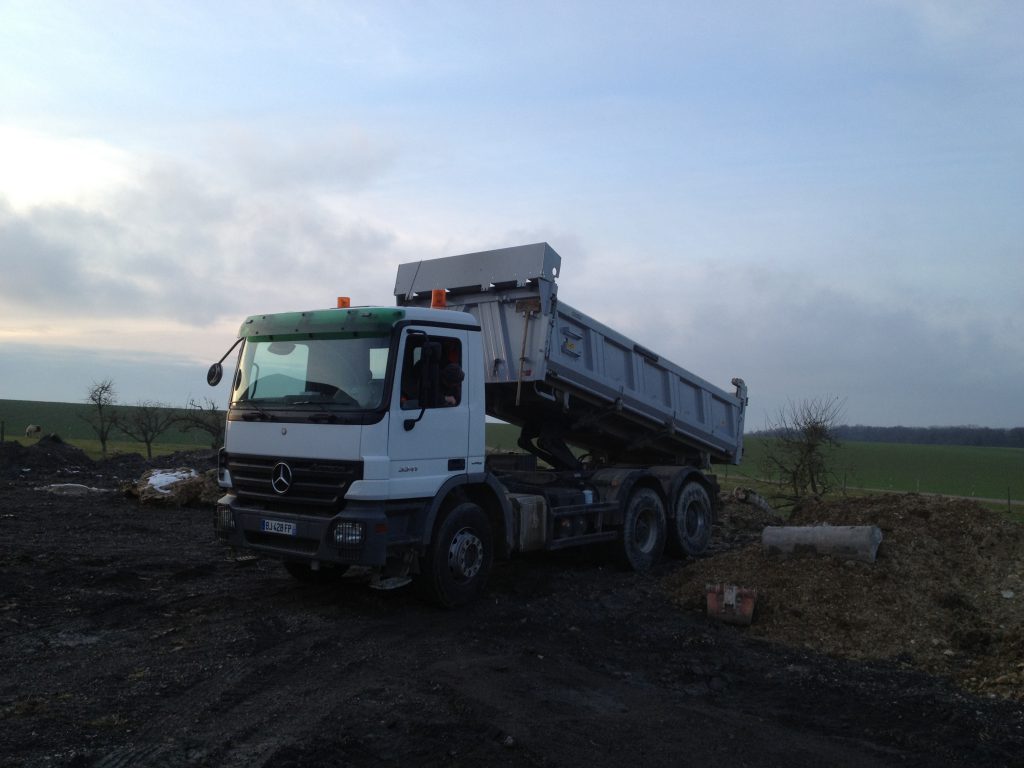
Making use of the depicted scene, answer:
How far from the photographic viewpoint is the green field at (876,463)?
141 ft

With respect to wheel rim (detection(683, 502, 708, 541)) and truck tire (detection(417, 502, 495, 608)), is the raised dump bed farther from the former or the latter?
truck tire (detection(417, 502, 495, 608))

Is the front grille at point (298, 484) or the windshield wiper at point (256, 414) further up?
the windshield wiper at point (256, 414)

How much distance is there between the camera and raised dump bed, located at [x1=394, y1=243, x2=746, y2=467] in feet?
31.7

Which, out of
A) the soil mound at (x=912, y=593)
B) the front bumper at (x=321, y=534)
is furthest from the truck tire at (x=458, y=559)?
the soil mound at (x=912, y=593)

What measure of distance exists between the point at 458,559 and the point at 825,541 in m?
4.44

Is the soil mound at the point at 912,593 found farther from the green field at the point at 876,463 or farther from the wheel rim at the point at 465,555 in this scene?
the green field at the point at 876,463

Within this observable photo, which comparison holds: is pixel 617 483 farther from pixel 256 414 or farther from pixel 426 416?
pixel 256 414

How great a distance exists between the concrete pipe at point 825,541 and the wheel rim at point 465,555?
3825mm

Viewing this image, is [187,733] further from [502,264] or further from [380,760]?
[502,264]

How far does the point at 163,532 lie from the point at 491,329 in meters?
7.06

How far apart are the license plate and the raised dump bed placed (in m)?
3.18

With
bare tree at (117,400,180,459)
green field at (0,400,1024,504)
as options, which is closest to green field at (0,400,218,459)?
green field at (0,400,1024,504)

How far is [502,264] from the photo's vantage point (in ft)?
32.6

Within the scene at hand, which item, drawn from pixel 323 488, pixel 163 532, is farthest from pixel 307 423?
pixel 163 532
